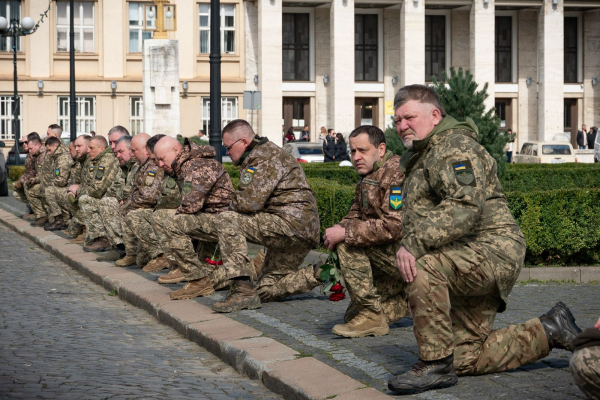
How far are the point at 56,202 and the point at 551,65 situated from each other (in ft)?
139

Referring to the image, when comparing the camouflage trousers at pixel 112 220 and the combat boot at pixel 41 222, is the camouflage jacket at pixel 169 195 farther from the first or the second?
the combat boot at pixel 41 222

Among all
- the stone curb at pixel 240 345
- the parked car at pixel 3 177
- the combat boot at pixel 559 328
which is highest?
the parked car at pixel 3 177

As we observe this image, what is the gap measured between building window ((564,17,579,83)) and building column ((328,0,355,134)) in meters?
13.6

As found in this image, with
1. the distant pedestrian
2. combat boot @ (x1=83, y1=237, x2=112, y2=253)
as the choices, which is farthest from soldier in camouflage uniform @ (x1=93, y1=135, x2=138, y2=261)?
the distant pedestrian

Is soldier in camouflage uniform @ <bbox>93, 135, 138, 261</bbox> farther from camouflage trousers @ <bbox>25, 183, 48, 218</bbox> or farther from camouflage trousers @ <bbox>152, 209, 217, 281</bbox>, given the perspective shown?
camouflage trousers @ <bbox>25, 183, 48, 218</bbox>

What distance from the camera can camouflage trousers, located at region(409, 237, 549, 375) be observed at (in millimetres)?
5691

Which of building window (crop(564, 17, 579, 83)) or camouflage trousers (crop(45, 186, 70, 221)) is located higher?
building window (crop(564, 17, 579, 83))

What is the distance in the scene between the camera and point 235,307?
8883 millimetres

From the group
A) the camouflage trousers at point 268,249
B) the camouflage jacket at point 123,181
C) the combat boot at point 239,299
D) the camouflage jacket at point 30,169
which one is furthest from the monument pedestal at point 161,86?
the combat boot at point 239,299

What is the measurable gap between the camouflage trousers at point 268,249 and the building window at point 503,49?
51.0 metres

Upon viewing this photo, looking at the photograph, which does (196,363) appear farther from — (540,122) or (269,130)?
(540,122)

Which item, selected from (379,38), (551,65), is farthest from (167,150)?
(551,65)

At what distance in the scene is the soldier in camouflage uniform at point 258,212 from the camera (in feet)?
29.5

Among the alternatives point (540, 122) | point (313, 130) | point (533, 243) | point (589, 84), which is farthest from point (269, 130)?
point (533, 243)
